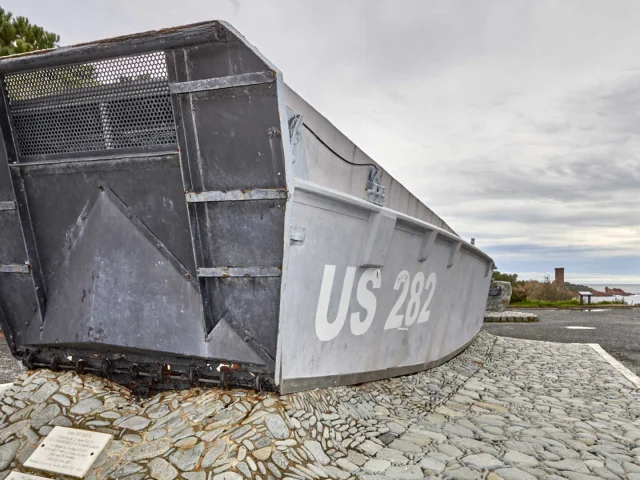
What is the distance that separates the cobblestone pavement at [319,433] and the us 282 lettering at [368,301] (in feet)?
1.84

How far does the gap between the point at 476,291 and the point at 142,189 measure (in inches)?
249

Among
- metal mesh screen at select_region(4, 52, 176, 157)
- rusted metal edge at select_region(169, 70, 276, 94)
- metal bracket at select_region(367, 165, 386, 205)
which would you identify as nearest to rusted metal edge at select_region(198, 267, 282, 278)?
metal mesh screen at select_region(4, 52, 176, 157)

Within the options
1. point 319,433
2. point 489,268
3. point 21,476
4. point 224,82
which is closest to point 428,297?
point 319,433

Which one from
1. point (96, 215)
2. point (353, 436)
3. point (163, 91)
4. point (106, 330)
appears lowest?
point (353, 436)

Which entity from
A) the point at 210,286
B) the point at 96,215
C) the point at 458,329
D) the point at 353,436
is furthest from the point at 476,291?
the point at 96,215

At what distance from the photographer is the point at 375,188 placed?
4.73 metres

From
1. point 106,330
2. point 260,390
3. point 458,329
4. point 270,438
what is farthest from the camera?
point 458,329

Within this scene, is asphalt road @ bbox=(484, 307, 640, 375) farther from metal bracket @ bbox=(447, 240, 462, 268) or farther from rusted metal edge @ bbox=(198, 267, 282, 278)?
rusted metal edge @ bbox=(198, 267, 282, 278)

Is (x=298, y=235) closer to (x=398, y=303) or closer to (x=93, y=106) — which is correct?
(x=93, y=106)

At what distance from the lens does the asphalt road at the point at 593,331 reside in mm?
9688

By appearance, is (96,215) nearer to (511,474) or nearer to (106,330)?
(106,330)

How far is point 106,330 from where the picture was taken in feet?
13.1

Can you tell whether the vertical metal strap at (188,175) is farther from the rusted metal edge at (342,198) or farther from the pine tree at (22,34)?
the pine tree at (22,34)

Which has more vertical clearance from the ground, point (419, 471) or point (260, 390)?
point (260, 390)
